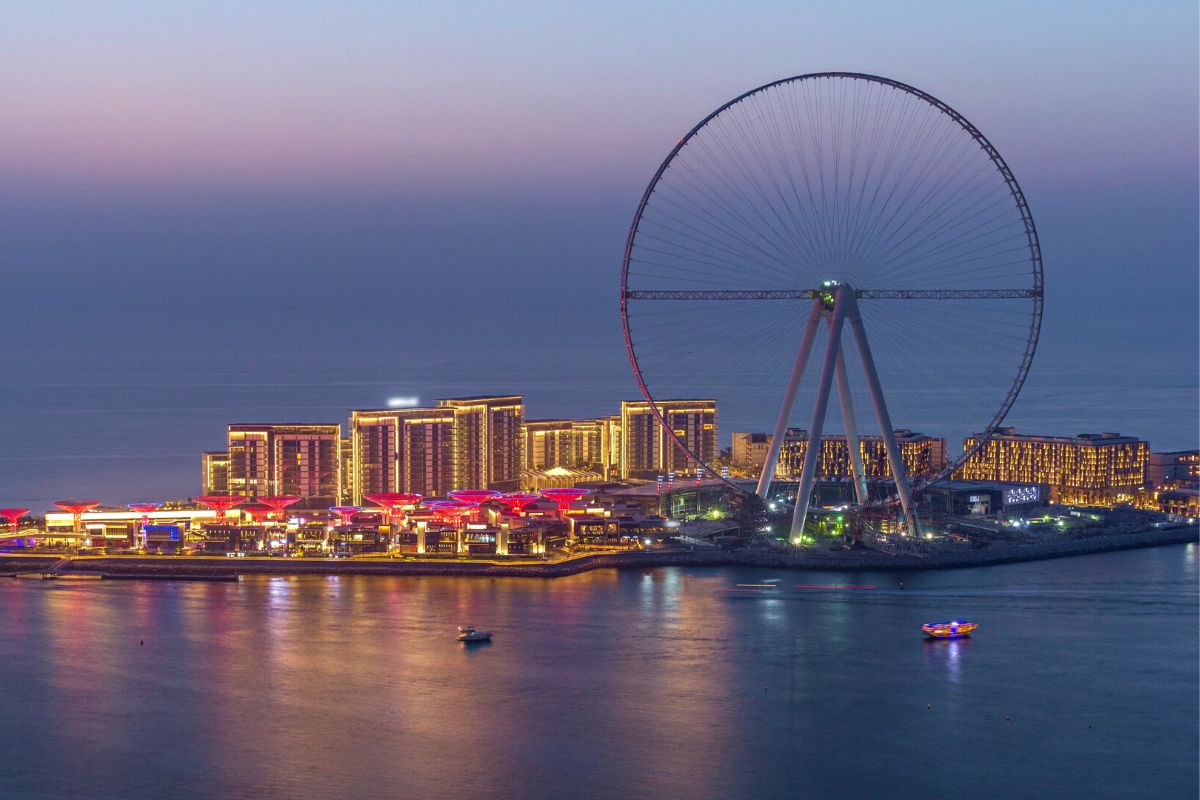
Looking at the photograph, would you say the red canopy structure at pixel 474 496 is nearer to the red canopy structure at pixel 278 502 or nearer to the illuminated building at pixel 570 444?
the red canopy structure at pixel 278 502

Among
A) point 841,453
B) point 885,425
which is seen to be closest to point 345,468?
point 841,453

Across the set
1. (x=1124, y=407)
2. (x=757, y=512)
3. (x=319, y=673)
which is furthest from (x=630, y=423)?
(x=1124, y=407)

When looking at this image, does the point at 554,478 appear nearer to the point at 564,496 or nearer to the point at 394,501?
the point at 564,496

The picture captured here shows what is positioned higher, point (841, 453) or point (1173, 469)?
point (841, 453)

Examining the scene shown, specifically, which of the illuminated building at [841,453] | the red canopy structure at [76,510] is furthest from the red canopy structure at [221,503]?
the illuminated building at [841,453]

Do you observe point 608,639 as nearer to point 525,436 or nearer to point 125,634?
point 125,634

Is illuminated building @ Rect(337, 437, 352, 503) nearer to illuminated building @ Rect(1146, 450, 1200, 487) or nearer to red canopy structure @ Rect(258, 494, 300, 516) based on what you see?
red canopy structure @ Rect(258, 494, 300, 516)

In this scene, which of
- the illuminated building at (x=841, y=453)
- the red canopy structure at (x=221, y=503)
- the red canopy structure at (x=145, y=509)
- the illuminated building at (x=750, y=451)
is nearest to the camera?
the red canopy structure at (x=145, y=509)
